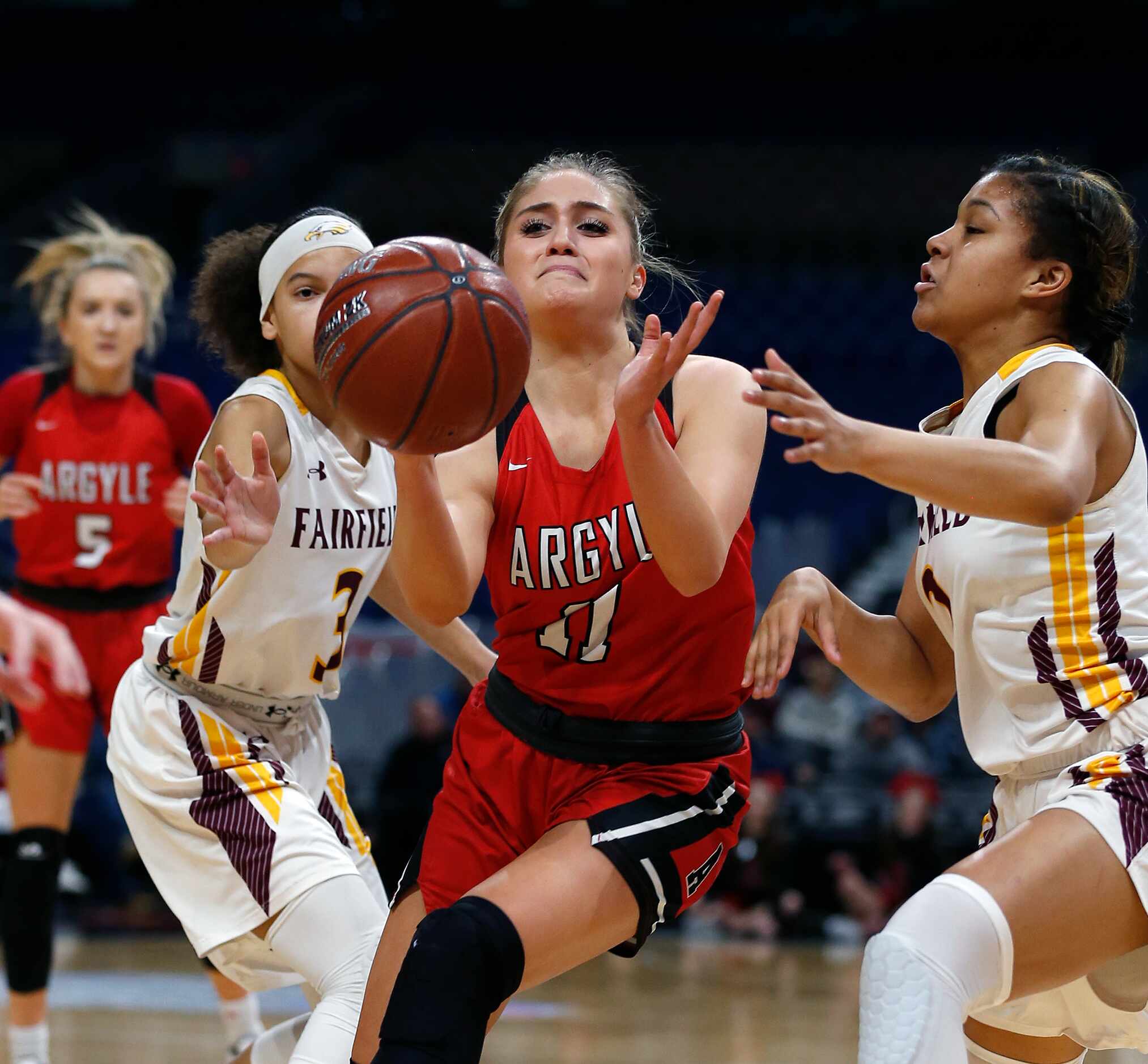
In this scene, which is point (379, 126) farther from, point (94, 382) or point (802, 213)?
point (94, 382)

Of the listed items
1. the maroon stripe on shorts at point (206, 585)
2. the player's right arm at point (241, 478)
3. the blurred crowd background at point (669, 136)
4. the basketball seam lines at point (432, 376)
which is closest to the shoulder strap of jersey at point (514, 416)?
the basketball seam lines at point (432, 376)

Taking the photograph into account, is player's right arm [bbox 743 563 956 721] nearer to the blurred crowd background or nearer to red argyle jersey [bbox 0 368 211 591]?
red argyle jersey [bbox 0 368 211 591]

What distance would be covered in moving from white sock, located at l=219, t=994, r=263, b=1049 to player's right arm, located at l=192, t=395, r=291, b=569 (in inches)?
76.7

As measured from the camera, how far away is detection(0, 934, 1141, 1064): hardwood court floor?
5387mm

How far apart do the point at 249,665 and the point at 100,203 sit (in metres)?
11.6

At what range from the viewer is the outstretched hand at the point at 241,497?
9.71 ft

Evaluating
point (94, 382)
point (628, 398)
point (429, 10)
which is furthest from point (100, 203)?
point (628, 398)

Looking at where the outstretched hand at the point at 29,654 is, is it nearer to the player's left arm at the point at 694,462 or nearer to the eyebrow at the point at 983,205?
the player's left arm at the point at 694,462

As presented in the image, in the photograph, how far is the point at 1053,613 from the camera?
Answer: 2789 mm

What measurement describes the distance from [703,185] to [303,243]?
11.8 metres

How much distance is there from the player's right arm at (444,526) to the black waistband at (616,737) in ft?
0.87

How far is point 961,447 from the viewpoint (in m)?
2.47

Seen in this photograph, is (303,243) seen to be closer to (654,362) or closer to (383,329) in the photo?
(383,329)

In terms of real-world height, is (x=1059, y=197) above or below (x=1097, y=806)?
above
